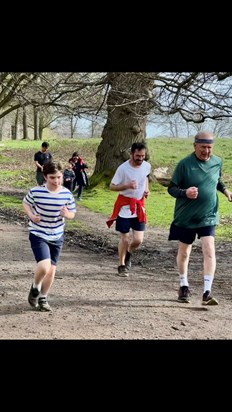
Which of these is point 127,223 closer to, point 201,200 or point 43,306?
point 201,200

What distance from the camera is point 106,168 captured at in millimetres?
19125

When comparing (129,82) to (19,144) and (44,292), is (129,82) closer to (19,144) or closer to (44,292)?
(44,292)

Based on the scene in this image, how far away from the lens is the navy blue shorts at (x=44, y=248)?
18.8 feet

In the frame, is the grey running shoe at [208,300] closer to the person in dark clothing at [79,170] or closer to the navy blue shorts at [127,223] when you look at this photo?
the navy blue shorts at [127,223]

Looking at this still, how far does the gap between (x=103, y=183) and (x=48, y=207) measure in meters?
13.2

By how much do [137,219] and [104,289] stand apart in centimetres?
103

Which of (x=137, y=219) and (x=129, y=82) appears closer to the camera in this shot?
(x=137, y=219)

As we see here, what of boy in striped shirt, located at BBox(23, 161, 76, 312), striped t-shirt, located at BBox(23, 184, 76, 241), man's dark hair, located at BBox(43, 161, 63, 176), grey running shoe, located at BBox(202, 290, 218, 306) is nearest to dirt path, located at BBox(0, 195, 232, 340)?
grey running shoe, located at BBox(202, 290, 218, 306)

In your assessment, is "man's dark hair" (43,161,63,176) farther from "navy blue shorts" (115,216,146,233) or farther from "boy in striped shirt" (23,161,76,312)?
"navy blue shorts" (115,216,146,233)

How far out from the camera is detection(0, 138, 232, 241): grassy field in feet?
48.6

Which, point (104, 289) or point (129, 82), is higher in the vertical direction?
point (129, 82)

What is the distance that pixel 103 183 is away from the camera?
744 inches

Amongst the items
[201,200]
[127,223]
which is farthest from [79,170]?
[201,200]
